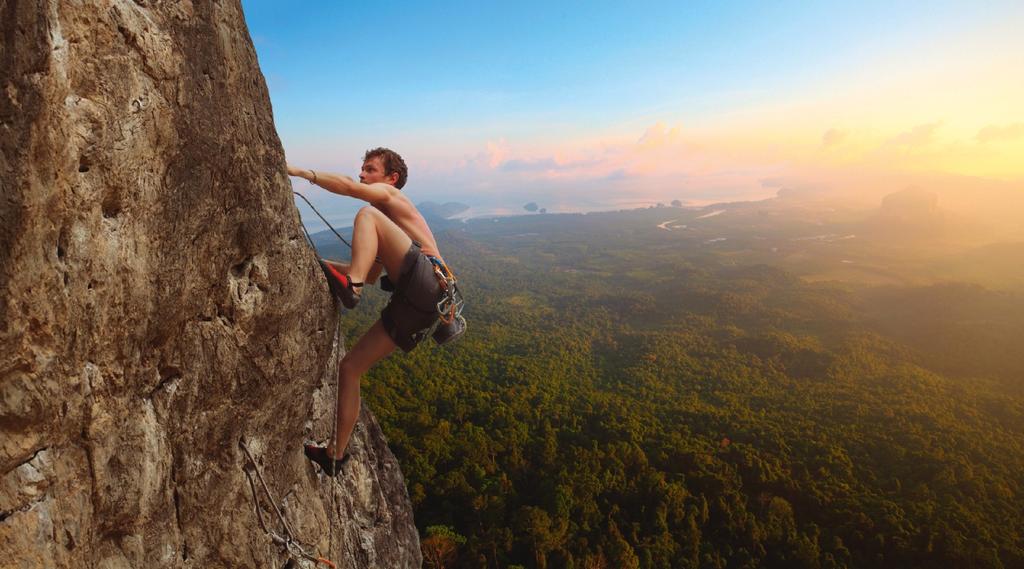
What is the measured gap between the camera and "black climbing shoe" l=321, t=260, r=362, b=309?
4.74 meters

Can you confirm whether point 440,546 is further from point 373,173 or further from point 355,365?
point 373,173

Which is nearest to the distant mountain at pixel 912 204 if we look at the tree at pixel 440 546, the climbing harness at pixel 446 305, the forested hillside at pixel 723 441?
the forested hillside at pixel 723 441

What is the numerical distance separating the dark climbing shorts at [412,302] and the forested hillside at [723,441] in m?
22.5

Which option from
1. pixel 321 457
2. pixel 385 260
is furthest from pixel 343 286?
pixel 321 457

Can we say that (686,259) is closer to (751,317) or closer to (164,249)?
(751,317)

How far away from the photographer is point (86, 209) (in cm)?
276

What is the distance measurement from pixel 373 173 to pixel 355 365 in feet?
7.20

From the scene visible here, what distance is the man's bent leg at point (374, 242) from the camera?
451cm

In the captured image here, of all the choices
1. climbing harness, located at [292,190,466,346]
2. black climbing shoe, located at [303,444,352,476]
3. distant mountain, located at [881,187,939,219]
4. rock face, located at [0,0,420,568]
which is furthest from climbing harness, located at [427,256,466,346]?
distant mountain, located at [881,187,939,219]

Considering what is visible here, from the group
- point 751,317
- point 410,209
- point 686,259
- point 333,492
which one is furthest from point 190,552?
point 686,259

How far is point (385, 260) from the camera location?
4781mm

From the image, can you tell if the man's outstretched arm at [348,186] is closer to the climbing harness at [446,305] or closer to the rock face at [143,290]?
the rock face at [143,290]

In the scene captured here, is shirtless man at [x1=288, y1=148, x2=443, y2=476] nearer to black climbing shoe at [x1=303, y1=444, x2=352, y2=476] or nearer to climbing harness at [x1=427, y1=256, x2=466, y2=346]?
climbing harness at [x1=427, y1=256, x2=466, y2=346]

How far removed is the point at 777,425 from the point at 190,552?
43.4 m
